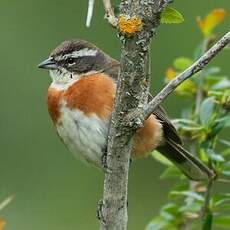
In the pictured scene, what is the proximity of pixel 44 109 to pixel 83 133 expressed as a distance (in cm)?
395

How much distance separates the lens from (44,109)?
1063cm

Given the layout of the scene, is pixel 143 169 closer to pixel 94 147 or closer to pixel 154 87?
pixel 154 87

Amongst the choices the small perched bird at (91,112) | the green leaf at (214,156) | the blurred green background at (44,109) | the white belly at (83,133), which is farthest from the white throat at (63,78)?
the blurred green background at (44,109)

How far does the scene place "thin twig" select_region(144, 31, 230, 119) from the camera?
5148 mm

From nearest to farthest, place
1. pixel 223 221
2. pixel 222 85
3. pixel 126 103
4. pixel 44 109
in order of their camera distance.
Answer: pixel 126 103, pixel 223 221, pixel 222 85, pixel 44 109

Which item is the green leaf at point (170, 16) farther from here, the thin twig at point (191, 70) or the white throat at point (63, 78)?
the white throat at point (63, 78)

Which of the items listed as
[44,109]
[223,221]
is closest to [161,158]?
[223,221]

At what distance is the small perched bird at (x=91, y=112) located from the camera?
6613 millimetres

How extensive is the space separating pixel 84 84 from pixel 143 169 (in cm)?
370

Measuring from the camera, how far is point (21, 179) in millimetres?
10148

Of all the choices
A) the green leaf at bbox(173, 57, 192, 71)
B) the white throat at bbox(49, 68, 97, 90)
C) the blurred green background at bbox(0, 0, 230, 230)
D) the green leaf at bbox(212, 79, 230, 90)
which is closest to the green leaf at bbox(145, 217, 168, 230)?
the green leaf at bbox(212, 79, 230, 90)

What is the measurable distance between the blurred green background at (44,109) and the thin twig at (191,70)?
451 centimetres

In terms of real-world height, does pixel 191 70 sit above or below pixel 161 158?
above

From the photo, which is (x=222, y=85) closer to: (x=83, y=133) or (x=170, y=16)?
(x=83, y=133)
